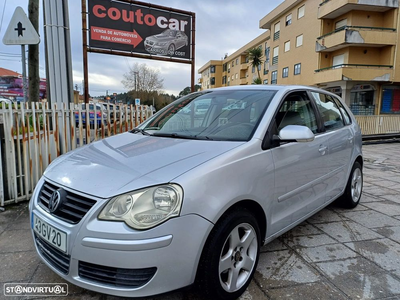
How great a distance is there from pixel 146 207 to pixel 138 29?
17.4ft

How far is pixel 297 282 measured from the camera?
2232mm

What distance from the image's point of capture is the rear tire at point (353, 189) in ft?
12.3

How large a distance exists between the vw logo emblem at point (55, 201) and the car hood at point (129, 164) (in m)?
0.07

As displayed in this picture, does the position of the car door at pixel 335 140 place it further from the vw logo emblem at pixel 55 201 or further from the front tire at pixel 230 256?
the vw logo emblem at pixel 55 201

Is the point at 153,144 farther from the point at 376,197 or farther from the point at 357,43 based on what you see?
the point at 357,43

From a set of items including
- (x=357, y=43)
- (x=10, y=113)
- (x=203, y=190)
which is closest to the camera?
(x=203, y=190)

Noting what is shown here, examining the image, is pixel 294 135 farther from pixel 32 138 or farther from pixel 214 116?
pixel 32 138

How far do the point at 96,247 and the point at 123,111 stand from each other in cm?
375

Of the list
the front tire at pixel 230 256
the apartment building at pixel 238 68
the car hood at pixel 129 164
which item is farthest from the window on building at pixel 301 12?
the front tire at pixel 230 256

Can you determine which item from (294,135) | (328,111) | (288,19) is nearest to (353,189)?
(328,111)

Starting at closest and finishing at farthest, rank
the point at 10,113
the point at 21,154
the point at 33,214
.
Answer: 1. the point at 33,214
2. the point at 10,113
3. the point at 21,154

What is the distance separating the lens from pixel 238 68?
47562 millimetres

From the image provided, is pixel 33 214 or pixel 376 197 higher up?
pixel 33 214

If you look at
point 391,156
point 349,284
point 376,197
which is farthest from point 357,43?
point 349,284
